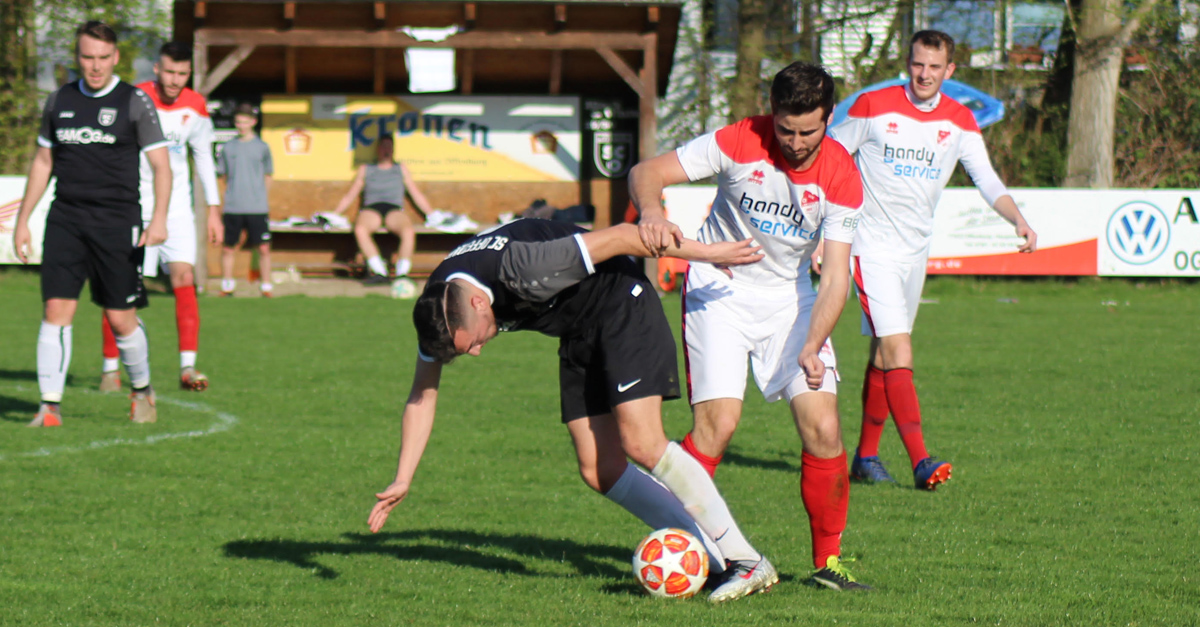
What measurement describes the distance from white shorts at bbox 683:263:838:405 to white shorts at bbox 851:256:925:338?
5.70 ft

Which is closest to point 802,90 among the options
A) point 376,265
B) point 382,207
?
point 376,265

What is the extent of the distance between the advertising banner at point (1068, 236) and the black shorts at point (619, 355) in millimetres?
13260

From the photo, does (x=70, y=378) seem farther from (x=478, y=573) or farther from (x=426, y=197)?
(x=426, y=197)

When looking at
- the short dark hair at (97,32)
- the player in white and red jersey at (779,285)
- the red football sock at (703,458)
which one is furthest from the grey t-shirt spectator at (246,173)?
the red football sock at (703,458)

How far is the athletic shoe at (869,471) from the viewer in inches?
263

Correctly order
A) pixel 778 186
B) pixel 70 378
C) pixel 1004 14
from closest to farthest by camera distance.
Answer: pixel 778 186 → pixel 70 378 → pixel 1004 14

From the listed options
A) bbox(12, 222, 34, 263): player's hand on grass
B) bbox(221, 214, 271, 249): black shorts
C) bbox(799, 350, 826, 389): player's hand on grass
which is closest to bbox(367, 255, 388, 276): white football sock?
bbox(221, 214, 271, 249): black shorts

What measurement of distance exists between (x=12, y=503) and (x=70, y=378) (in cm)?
A: 433

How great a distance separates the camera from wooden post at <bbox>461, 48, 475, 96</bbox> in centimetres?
1895

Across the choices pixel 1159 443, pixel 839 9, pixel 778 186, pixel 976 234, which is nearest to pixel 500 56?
pixel 976 234

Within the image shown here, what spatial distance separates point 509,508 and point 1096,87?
17648 mm

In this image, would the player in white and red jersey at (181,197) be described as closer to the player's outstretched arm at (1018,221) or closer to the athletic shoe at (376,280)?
the player's outstretched arm at (1018,221)

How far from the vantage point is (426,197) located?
64.6ft

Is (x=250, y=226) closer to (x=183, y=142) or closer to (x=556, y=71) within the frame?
(x=556, y=71)
